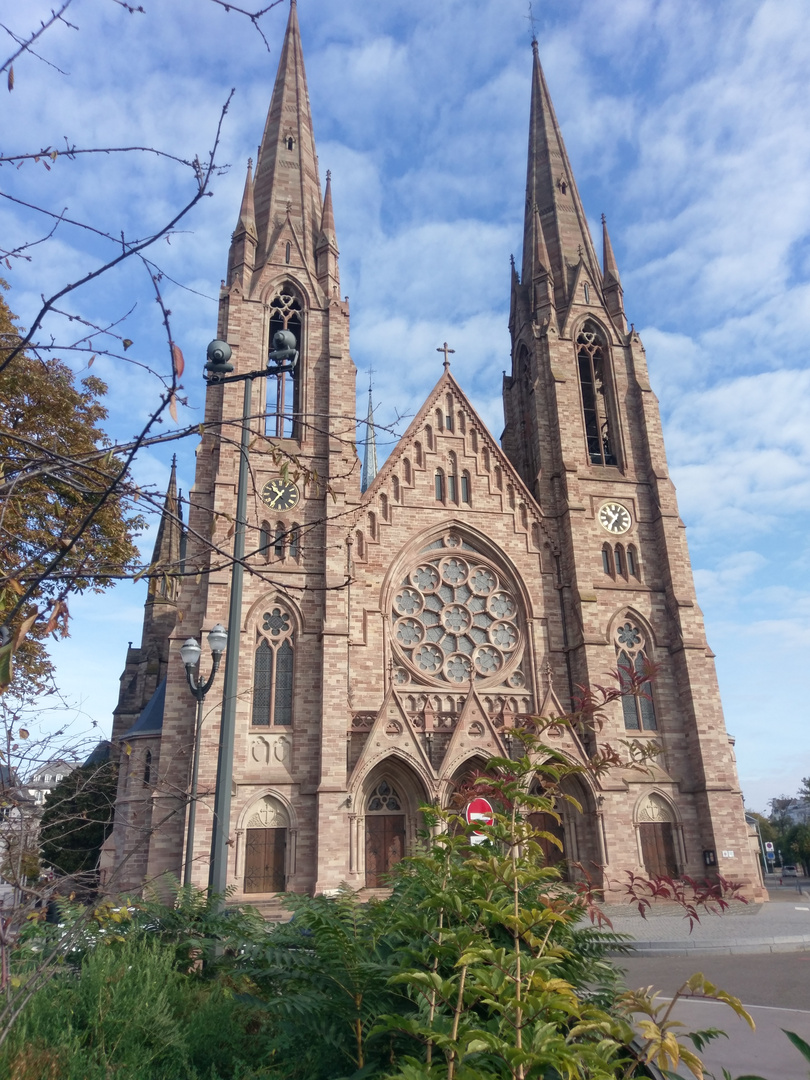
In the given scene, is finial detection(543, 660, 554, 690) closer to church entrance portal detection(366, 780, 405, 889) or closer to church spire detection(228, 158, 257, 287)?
church entrance portal detection(366, 780, 405, 889)

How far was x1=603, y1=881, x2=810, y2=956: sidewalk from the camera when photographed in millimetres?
15109

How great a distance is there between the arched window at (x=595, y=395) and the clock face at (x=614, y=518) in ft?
7.36

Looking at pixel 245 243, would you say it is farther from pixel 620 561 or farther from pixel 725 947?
pixel 725 947

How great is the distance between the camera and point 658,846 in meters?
24.4

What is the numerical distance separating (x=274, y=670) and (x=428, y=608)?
554 cm

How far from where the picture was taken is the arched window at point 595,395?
99.8 ft

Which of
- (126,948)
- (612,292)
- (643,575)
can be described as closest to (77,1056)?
(126,948)

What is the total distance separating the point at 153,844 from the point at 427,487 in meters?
14.0

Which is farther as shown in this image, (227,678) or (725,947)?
(725,947)

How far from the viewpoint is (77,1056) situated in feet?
13.4

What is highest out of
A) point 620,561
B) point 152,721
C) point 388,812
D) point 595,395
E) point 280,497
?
point 595,395

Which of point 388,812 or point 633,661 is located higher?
point 633,661

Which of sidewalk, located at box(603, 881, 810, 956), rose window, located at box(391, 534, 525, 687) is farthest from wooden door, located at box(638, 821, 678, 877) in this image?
rose window, located at box(391, 534, 525, 687)

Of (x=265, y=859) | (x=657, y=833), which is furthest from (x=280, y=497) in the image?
(x=657, y=833)
